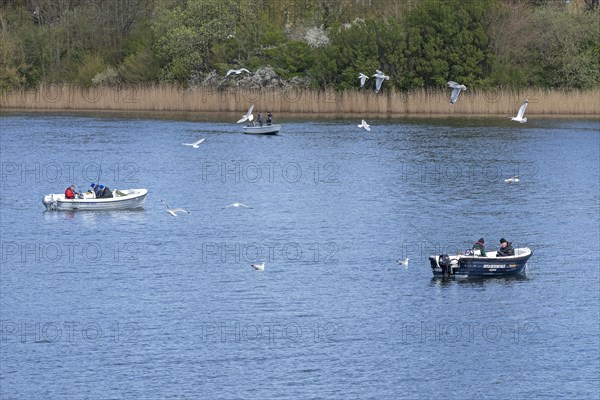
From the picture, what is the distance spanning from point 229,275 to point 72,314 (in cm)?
698

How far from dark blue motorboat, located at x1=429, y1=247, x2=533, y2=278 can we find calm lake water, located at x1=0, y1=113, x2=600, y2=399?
418 millimetres

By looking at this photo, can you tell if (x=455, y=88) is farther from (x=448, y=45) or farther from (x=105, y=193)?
(x=105, y=193)

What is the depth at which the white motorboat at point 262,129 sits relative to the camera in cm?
8612

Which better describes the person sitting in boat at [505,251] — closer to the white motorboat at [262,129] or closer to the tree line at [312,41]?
the white motorboat at [262,129]

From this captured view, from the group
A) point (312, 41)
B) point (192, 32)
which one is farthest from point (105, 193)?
point (312, 41)

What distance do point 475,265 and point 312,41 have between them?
2636 inches

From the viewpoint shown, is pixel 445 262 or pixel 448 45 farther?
pixel 448 45

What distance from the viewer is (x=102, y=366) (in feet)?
120

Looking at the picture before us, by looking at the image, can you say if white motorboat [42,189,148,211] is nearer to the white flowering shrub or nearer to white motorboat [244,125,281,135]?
white motorboat [244,125,281,135]

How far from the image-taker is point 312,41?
10950cm

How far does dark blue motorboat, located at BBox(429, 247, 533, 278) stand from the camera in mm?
44406

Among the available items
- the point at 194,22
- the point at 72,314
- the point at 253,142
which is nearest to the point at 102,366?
the point at 72,314

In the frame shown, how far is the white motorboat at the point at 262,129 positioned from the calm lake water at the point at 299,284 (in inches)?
381

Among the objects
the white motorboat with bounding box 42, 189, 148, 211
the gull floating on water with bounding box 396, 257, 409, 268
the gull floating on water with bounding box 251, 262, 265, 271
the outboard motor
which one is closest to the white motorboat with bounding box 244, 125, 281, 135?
the white motorboat with bounding box 42, 189, 148, 211
